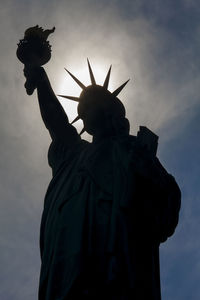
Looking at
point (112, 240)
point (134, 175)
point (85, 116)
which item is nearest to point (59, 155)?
point (85, 116)

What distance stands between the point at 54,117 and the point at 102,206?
236cm

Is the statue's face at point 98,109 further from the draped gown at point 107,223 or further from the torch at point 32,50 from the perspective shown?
the torch at point 32,50

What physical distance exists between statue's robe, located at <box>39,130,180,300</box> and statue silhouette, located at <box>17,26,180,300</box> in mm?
12

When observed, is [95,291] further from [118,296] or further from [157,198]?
[157,198]

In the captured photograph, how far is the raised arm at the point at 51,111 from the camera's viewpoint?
33.3 ft

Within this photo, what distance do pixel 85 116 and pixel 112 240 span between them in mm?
3095

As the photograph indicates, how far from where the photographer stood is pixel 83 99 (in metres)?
10.4

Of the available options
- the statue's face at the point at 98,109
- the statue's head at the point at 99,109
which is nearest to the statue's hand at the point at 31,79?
the statue's head at the point at 99,109

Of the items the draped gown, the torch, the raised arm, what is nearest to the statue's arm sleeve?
the raised arm

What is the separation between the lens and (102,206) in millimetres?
8297

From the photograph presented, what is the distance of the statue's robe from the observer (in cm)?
745

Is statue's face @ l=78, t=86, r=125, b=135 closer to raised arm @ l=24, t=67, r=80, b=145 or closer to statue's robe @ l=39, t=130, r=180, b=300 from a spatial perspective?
raised arm @ l=24, t=67, r=80, b=145

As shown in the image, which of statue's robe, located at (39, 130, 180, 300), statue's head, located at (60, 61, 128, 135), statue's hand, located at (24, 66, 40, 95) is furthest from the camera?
statue's hand, located at (24, 66, 40, 95)

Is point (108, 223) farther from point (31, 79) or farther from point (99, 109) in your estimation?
point (31, 79)
